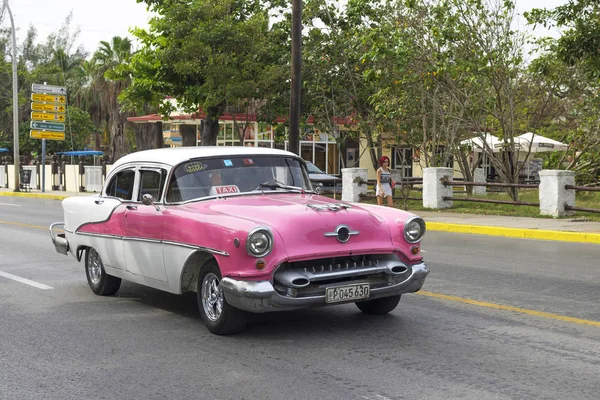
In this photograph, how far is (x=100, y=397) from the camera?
513cm

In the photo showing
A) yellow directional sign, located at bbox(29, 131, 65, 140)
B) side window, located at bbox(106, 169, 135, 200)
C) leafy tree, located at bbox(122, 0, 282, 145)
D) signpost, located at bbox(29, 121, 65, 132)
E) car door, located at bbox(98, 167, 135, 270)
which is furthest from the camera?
yellow directional sign, located at bbox(29, 131, 65, 140)

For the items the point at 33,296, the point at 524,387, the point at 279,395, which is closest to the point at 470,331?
the point at 524,387

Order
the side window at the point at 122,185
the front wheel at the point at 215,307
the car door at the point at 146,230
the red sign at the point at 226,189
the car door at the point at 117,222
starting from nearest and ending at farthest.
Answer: the front wheel at the point at 215,307 → the car door at the point at 146,230 → the red sign at the point at 226,189 → the car door at the point at 117,222 → the side window at the point at 122,185

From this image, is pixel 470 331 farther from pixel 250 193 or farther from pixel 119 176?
pixel 119 176

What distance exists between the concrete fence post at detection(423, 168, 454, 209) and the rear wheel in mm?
15139

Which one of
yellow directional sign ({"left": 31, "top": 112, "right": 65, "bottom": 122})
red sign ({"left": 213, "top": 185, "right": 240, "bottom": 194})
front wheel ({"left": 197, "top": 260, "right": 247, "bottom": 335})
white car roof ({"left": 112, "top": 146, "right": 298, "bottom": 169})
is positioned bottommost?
front wheel ({"left": 197, "top": 260, "right": 247, "bottom": 335})

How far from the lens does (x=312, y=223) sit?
6508 millimetres

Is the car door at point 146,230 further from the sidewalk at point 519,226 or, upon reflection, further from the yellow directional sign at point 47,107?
the yellow directional sign at point 47,107

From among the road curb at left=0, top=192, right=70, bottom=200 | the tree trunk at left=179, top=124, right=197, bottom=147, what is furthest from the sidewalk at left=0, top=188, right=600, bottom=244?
the tree trunk at left=179, top=124, right=197, bottom=147

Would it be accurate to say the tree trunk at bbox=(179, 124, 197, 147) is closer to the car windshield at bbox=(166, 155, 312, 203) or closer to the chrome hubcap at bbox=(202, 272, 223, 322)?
the car windshield at bbox=(166, 155, 312, 203)

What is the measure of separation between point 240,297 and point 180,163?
6.21ft

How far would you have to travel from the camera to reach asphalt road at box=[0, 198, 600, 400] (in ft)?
17.2

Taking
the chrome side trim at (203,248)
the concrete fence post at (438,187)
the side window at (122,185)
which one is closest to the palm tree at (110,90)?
the concrete fence post at (438,187)

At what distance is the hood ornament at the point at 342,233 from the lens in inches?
256
